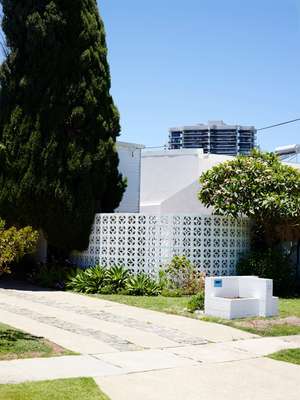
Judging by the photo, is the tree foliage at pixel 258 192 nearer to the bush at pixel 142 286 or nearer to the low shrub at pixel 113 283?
the bush at pixel 142 286

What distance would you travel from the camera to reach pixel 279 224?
54.6 ft

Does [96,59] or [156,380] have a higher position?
[96,59]

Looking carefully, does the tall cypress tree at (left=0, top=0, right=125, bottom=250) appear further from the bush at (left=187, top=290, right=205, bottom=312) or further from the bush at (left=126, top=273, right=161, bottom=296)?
the bush at (left=187, top=290, right=205, bottom=312)

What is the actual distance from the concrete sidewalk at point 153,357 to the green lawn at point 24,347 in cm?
24

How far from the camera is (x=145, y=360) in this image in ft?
26.6

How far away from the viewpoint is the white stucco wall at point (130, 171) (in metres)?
22.7

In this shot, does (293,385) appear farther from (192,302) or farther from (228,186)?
(228,186)

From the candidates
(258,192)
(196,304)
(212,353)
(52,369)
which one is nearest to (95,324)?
(196,304)

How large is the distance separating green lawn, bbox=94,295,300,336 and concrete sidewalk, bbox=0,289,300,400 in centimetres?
36

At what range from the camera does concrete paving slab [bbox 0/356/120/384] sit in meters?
6.91

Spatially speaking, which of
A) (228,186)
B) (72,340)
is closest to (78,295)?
(228,186)

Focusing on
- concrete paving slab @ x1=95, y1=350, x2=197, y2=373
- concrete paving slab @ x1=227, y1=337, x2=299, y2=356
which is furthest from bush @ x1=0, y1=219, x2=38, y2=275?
concrete paving slab @ x1=227, y1=337, x2=299, y2=356

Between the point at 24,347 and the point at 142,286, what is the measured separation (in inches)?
292

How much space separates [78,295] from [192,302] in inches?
149
